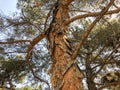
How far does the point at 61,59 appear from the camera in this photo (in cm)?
243

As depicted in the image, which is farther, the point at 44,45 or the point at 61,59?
the point at 44,45

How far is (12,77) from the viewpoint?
410 cm

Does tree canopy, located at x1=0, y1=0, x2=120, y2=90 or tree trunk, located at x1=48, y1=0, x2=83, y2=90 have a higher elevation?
tree canopy, located at x1=0, y1=0, x2=120, y2=90

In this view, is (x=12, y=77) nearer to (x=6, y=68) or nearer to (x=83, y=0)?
(x=6, y=68)

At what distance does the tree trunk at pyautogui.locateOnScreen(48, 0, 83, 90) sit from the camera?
2205 mm

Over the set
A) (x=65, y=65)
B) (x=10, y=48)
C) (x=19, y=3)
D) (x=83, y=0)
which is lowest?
(x=65, y=65)

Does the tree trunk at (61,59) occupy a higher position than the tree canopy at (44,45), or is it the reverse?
the tree canopy at (44,45)

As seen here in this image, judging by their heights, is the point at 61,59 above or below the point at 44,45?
below

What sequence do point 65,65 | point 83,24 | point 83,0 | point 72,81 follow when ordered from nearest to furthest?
point 72,81, point 65,65, point 83,0, point 83,24

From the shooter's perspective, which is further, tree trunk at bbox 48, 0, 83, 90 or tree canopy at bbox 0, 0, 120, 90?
tree canopy at bbox 0, 0, 120, 90

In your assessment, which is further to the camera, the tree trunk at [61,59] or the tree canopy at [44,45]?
the tree canopy at [44,45]

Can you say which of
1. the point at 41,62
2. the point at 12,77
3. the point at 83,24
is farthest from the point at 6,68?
the point at 83,24

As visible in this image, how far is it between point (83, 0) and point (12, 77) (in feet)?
5.45

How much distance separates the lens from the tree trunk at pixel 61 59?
2.21 m
